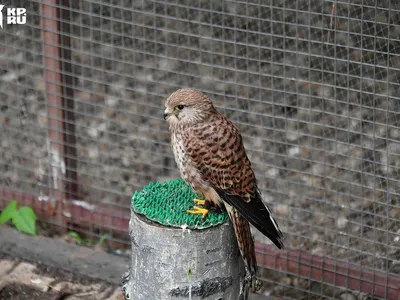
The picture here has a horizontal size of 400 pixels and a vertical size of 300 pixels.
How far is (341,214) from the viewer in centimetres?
484

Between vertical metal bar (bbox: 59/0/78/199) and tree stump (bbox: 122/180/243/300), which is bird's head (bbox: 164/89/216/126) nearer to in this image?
tree stump (bbox: 122/180/243/300)

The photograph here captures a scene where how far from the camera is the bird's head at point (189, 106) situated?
3.44 m

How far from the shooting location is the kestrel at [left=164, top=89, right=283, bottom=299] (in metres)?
3.34

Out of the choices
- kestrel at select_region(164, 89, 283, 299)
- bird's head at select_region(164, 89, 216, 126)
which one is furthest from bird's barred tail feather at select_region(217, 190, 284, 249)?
bird's head at select_region(164, 89, 216, 126)

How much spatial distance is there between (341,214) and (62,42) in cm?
179

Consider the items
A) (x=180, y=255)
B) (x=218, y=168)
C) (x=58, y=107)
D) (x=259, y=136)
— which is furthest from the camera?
(x=259, y=136)

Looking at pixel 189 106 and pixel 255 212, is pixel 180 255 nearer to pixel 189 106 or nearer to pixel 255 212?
pixel 255 212

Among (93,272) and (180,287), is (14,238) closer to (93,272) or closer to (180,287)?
(93,272)

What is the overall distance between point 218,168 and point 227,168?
0.04 meters

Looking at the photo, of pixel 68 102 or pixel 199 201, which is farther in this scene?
pixel 68 102

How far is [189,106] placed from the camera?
3.45m

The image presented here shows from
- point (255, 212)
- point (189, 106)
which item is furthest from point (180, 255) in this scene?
point (189, 106)

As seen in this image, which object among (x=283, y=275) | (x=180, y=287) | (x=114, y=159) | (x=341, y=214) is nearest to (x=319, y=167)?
(x=341, y=214)

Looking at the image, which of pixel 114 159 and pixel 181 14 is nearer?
pixel 114 159
